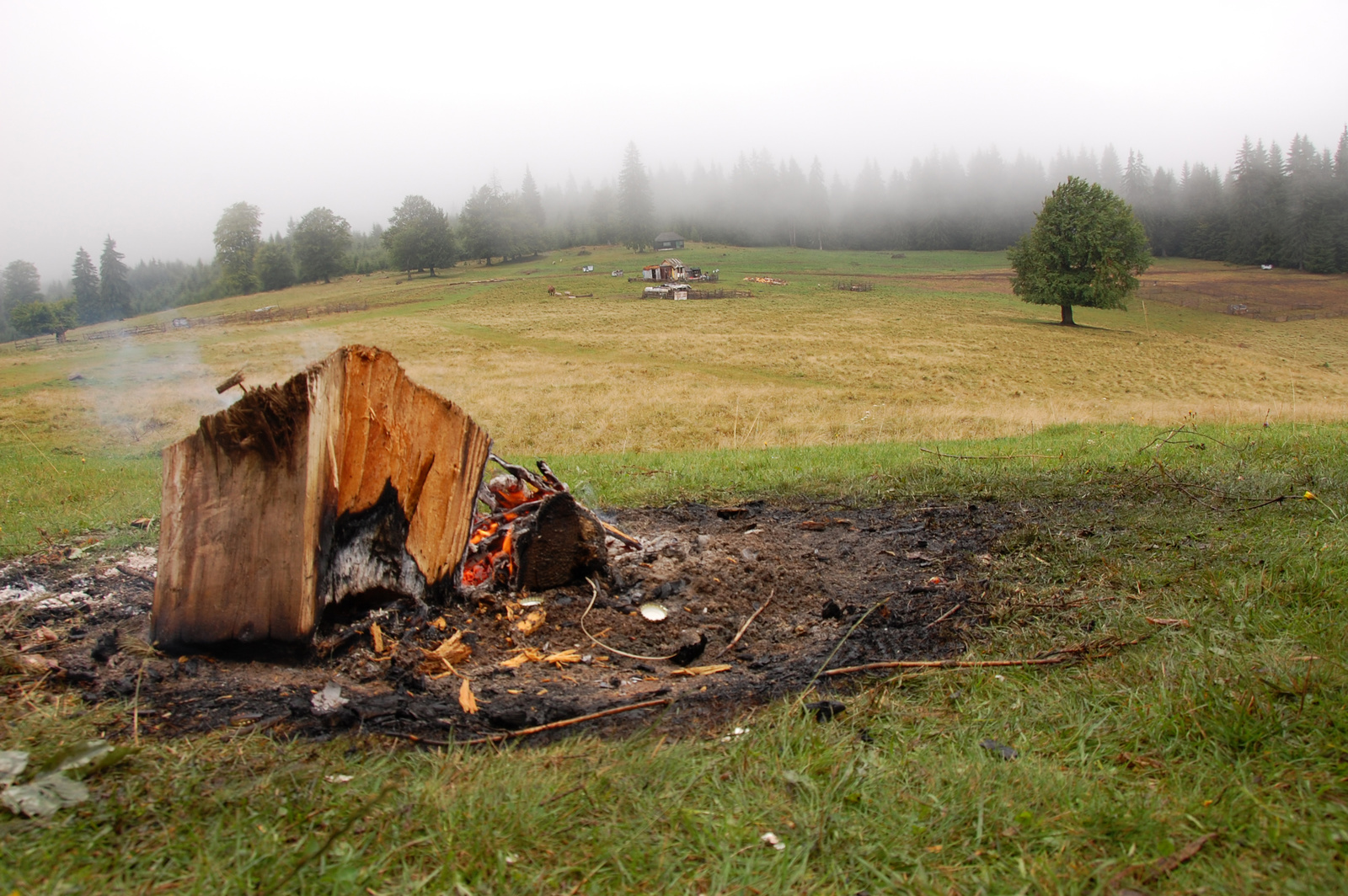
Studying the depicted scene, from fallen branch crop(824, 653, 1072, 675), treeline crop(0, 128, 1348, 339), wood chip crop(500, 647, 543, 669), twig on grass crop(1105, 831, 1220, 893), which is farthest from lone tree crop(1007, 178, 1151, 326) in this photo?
twig on grass crop(1105, 831, 1220, 893)

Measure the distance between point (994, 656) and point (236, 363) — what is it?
2488 cm

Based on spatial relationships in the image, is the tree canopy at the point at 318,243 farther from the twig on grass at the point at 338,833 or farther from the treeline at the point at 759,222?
the twig on grass at the point at 338,833

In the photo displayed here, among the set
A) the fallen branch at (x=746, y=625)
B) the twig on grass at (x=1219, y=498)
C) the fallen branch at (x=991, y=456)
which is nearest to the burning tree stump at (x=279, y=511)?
the fallen branch at (x=746, y=625)

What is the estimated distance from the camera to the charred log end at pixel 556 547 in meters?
4.32

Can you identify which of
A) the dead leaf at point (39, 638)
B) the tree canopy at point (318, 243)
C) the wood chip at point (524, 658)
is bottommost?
the wood chip at point (524, 658)

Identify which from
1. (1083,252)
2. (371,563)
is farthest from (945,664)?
(1083,252)

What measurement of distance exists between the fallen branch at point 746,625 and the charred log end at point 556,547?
101cm

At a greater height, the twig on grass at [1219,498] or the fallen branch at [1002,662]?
the twig on grass at [1219,498]

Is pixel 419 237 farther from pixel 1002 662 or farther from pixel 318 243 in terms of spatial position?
pixel 1002 662

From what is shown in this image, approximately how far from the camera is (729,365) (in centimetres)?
3039

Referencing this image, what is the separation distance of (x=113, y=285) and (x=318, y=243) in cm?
3084

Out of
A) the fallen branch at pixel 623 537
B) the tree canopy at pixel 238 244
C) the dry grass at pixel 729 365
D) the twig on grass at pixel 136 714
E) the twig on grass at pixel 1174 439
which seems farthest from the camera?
the tree canopy at pixel 238 244

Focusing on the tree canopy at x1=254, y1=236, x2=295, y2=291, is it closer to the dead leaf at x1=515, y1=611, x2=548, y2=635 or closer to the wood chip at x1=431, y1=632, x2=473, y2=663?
the dead leaf at x1=515, y1=611, x2=548, y2=635

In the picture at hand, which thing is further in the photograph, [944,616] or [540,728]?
[944,616]
